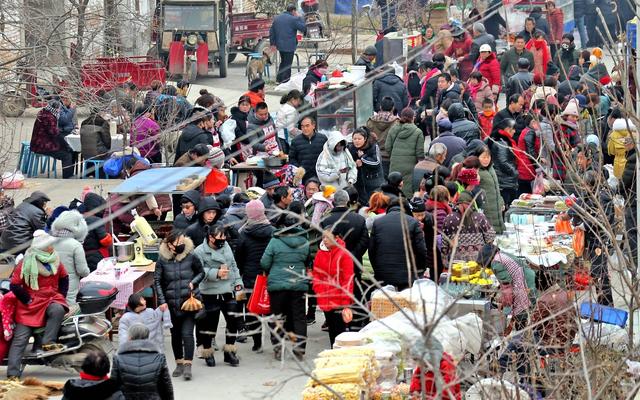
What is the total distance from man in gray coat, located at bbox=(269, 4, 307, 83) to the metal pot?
44.8 feet

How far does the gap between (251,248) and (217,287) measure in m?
0.68

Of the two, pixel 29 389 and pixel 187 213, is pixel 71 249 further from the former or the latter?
pixel 29 389

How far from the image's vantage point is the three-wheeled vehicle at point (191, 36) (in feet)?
97.5

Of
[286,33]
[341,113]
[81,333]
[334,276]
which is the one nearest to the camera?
[334,276]

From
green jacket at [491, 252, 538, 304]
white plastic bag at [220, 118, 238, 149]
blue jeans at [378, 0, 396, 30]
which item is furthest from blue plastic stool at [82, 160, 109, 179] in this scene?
blue jeans at [378, 0, 396, 30]

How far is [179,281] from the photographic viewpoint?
42.1 ft

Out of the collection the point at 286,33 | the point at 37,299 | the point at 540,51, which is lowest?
the point at 37,299

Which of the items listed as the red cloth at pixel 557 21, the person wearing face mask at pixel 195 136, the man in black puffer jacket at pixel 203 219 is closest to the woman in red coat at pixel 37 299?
the man in black puffer jacket at pixel 203 219

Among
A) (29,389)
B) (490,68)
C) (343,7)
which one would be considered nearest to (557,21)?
(490,68)

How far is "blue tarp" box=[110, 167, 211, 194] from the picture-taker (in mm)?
14770

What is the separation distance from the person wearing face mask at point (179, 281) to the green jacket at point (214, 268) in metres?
0.23

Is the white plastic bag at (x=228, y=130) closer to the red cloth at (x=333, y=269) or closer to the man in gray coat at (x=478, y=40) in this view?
the red cloth at (x=333, y=269)

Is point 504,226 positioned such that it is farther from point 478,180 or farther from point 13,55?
point 13,55

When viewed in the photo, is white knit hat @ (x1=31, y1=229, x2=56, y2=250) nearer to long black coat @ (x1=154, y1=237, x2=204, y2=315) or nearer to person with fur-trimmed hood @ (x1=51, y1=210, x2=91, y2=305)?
person with fur-trimmed hood @ (x1=51, y1=210, x2=91, y2=305)
